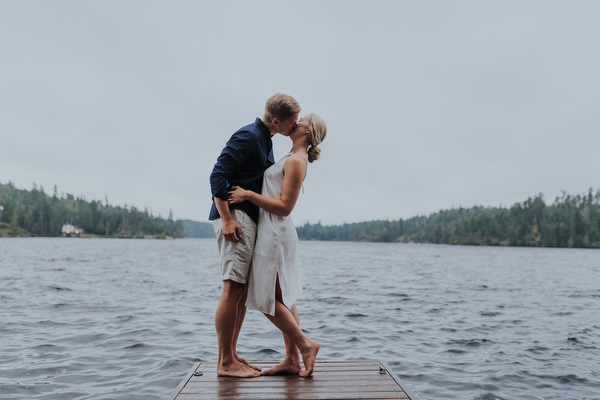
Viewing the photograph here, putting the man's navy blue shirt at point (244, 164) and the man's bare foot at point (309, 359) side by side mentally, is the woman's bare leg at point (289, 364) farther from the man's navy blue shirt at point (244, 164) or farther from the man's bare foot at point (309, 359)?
the man's navy blue shirt at point (244, 164)

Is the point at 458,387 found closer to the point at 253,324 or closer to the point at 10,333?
the point at 253,324

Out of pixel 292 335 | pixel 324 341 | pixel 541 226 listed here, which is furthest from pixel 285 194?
pixel 541 226

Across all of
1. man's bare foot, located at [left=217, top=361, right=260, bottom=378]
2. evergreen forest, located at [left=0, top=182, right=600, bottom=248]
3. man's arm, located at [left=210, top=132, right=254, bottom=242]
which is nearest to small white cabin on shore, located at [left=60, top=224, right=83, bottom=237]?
evergreen forest, located at [left=0, top=182, right=600, bottom=248]

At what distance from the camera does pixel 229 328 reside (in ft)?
14.2

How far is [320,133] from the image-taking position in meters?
4.36

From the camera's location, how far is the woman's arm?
13.5ft

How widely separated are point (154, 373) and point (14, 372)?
6.74ft

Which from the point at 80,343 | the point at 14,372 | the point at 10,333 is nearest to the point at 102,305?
the point at 10,333

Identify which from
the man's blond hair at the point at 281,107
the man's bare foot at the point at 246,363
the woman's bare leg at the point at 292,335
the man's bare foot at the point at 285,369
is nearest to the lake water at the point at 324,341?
the man's bare foot at the point at 246,363

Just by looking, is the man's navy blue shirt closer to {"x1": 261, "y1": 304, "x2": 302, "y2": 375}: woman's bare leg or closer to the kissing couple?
the kissing couple

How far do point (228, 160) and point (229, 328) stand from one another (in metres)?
1.53

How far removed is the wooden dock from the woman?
255 mm

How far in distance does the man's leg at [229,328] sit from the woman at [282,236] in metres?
0.14

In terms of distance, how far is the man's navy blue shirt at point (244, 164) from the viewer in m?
4.04
